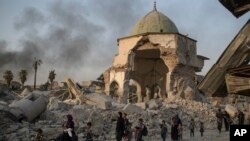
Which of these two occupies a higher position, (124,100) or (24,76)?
(24,76)

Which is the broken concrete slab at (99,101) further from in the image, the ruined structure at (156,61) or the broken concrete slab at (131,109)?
the ruined structure at (156,61)

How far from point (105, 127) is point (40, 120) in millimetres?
3172

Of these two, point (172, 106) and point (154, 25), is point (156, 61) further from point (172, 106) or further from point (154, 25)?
point (172, 106)

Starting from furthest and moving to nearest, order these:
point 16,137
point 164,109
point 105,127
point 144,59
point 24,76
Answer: point 24,76
point 144,59
point 164,109
point 105,127
point 16,137

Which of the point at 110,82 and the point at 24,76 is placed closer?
the point at 110,82

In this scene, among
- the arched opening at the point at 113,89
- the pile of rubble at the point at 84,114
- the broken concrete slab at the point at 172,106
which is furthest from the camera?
the arched opening at the point at 113,89

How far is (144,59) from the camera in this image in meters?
34.6

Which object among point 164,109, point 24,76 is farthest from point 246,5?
point 24,76

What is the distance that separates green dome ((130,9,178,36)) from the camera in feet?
105

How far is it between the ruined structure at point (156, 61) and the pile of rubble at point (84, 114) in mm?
2331

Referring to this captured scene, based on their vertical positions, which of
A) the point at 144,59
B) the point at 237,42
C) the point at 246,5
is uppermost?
the point at 144,59

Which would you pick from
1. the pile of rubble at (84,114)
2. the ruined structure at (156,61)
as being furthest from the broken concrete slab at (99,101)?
the ruined structure at (156,61)

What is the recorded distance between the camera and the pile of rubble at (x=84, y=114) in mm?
16531

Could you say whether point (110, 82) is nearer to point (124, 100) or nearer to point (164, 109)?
point (124, 100)
